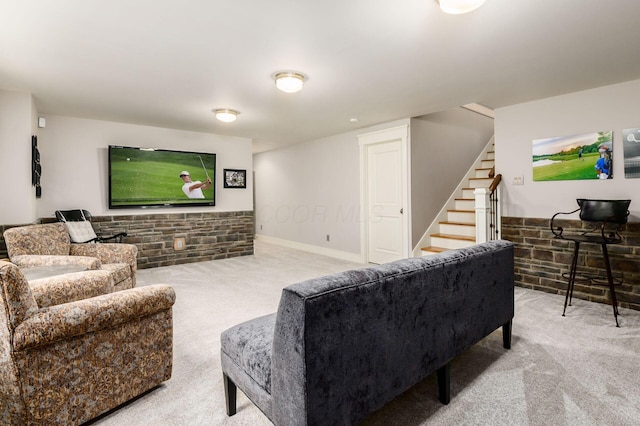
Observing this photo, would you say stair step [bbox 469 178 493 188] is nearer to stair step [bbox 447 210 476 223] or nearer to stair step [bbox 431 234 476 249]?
stair step [bbox 447 210 476 223]

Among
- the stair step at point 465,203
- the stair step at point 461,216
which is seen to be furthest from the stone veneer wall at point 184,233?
the stair step at point 465,203

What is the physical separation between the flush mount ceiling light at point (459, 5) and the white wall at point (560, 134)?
8.73 feet

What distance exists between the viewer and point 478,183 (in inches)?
218

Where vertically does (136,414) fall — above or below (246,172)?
below

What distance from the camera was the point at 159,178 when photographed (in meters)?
5.25

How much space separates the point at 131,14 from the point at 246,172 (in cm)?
430

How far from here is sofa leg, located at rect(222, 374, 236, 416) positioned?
1647mm

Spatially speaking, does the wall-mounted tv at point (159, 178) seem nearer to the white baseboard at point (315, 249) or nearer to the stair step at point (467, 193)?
the white baseboard at point (315, 249)

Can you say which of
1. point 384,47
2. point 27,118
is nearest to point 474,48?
point 384,47

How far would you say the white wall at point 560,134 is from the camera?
3.27 meters

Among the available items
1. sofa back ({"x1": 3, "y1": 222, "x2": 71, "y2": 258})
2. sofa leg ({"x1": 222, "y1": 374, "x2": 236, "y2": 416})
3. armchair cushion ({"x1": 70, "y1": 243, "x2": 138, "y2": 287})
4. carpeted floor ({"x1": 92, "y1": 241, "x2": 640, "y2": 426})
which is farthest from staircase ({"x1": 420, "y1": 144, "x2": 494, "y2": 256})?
sofa back ({"x1": 3, "y1": 222, "x2": 71, "y2": 258})

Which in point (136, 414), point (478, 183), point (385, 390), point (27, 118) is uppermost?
point (27, 118)

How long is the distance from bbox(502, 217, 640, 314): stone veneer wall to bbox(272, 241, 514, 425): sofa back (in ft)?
7.73

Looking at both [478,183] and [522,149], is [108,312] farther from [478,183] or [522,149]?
[478,183]
